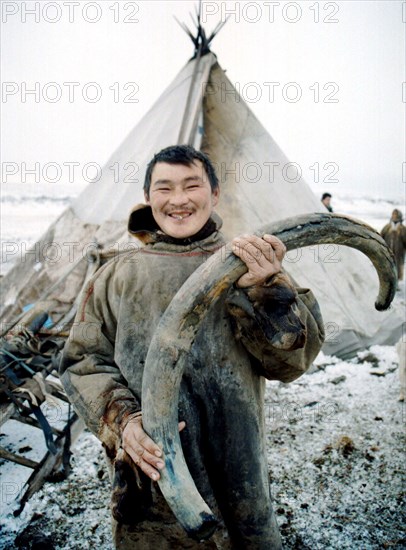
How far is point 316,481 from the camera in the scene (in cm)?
268

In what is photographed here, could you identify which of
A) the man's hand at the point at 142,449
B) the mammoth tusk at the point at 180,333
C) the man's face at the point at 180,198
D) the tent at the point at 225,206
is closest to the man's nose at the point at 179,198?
the man's face at the point at 180,198

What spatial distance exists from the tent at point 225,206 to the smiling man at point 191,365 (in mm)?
2808

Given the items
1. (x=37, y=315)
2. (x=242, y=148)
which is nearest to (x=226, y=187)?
(x=242, y=148)

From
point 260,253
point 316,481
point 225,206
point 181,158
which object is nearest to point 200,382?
point 260,253

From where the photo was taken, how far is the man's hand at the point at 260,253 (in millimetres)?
968

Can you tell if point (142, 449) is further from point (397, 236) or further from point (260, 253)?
point (397, 236)

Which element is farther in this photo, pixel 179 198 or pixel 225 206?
pixel 225 206

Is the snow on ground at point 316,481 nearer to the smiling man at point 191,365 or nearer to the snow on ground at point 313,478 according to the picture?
the snow on ground at point 313,478

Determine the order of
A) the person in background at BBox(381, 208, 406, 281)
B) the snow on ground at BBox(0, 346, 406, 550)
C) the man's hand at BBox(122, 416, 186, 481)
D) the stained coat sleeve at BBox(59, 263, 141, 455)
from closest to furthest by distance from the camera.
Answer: the man's hand at BBox(122, 416, 186, 481)
the stained coat sleeve at BBox(59, 263, 141, 455)
the snow on ground at BBox(0, 346, 406, 550)
the person in background at BBox(381, 208, 406, 281)

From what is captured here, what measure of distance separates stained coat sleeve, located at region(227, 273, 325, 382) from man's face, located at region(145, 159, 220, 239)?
0.32 m

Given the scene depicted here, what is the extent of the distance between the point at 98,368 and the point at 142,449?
13.3 inches

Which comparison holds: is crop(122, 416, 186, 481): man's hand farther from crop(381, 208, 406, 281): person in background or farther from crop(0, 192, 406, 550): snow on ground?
crop(381, 208, 406, 281): person in background

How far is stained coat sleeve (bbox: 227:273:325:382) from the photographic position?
38.4 inches

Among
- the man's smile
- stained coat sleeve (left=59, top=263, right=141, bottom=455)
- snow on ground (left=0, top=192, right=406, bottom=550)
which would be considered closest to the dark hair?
the man's smile
